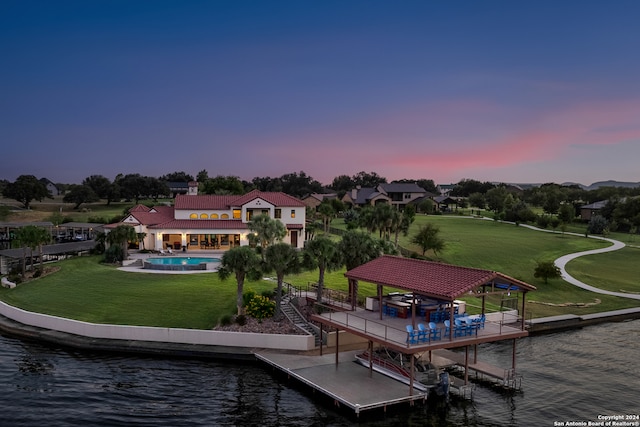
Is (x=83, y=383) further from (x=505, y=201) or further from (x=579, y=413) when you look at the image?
(x=505, y=201)

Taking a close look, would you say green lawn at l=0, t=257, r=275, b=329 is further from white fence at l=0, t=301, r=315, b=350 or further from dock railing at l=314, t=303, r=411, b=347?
dock railing at l=314, t=303, r=411, b=347

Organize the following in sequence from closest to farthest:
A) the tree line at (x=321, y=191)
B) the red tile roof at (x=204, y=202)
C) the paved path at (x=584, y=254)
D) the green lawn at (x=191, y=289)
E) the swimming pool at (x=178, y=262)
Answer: the green lawn at (x=191, y=289)
the swimming pool at (x=178, y=262)
the paved path at (x=584, y=254)
the red tile roof at (x=204, y=202)
the tree line at (x=321, y=191)

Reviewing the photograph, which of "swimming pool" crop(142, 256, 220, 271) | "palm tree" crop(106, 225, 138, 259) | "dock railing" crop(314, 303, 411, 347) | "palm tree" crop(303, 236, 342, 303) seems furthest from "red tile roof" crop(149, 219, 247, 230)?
"dock railing" crop(314, 303, 411, 347)

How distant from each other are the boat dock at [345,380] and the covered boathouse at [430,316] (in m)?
0.87

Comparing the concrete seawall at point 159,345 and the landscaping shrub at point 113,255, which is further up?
the landscaping shrub at point 113,255

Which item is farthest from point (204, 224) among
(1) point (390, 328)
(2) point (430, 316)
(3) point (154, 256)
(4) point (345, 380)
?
(2) point (430, 316)

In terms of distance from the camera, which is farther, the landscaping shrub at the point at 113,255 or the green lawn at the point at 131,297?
the landscaping shrub at the point at 113,255

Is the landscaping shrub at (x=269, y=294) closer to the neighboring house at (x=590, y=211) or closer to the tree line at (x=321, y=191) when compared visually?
the tree line at (x=321, y=191)

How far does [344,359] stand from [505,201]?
113054mm

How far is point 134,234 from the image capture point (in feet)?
178

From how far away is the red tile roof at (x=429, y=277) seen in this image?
86.0ft

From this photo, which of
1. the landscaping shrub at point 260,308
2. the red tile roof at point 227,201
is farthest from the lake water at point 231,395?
the red tile roof at point 227,201

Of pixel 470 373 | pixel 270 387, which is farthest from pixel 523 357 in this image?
pixel 270 387

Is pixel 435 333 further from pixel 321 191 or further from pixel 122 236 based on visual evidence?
pixel 321 191
